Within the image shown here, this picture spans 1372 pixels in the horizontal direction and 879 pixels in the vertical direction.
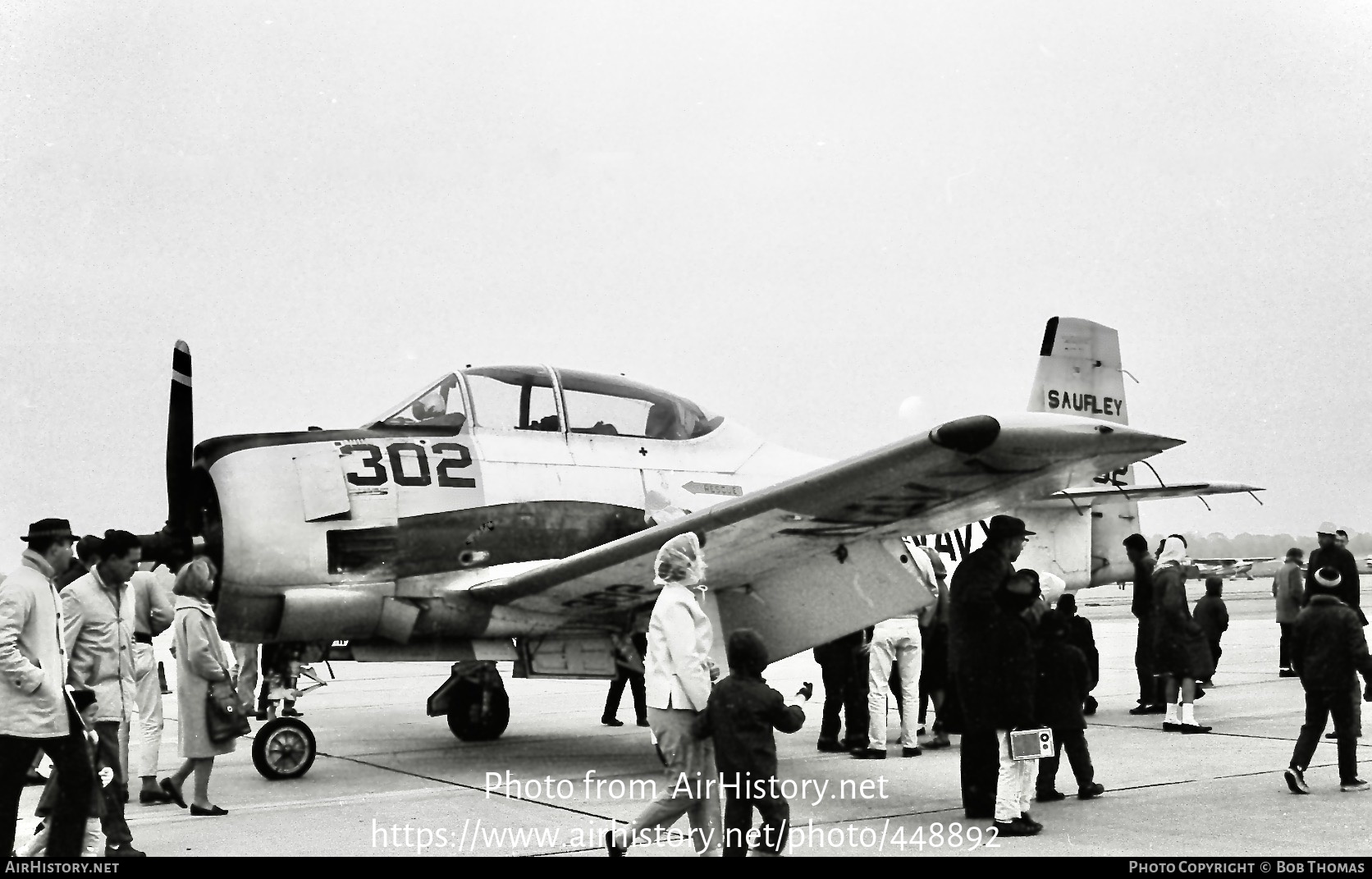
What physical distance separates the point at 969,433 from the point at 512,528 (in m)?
4.28

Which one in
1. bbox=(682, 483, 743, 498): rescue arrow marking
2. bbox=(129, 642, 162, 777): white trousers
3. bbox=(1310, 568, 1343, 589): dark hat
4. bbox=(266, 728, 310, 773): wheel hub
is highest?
bbox=(682, 483, 743, 498): rescue arrow marking

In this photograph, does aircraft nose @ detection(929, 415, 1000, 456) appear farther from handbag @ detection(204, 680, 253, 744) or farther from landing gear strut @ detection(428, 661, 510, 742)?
landing gear strut @ detection(428, 661, 510, 742)

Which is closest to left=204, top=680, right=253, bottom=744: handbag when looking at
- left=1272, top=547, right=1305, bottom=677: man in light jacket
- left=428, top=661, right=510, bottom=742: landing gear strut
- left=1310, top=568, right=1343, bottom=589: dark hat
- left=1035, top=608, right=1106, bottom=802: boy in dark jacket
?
left=428, top=661, right=510, bottom=742: landing gear strut

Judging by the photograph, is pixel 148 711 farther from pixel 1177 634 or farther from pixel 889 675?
pixel 1177 634

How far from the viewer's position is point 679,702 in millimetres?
4820

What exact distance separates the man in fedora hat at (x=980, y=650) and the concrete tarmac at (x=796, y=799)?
0.23 metres

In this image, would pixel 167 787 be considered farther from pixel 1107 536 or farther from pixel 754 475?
pixel 1107 536

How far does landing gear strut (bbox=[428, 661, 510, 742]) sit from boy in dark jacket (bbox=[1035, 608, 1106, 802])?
4.94 m

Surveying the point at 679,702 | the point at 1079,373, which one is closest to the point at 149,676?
the point at 679,702

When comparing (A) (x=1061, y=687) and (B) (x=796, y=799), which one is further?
Result: (B) (x=796, y=799)

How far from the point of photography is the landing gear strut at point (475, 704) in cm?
1015

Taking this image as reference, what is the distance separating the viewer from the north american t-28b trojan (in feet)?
24.8
